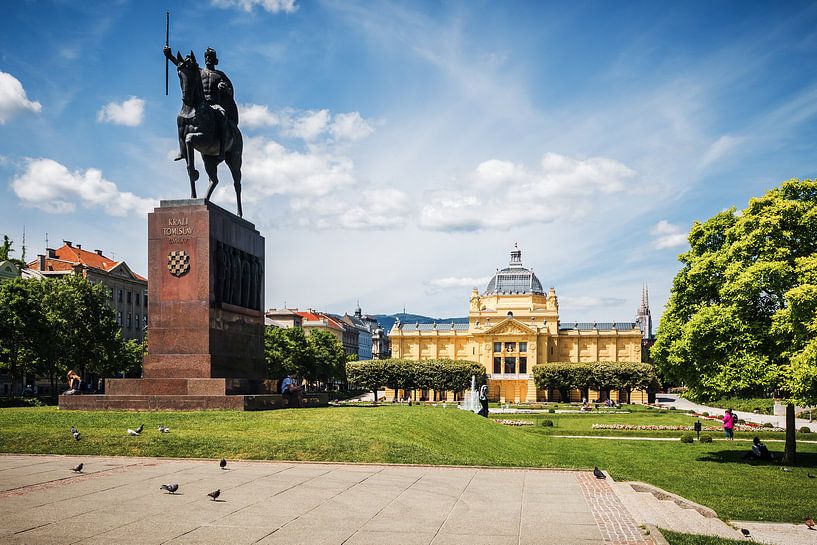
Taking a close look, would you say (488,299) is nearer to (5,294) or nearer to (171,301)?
(5,294)

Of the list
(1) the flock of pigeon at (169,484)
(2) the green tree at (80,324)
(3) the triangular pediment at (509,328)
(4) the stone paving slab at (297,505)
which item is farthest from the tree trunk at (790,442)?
(3) the triangular pediment at (509,328)

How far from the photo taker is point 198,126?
92.2ft

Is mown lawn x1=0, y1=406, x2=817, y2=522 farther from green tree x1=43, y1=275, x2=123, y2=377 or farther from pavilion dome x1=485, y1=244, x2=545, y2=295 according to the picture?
pavilion dome x1=485, y1=244, x2=545, y2=295

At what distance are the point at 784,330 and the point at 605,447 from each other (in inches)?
477

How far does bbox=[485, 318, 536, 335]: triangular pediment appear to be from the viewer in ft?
402

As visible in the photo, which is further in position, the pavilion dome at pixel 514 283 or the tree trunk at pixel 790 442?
the pavilion dome at pixel 514 283

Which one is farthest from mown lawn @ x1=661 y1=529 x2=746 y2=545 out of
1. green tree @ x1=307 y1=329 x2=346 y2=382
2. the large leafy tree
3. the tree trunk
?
green tree @ x1=307 y1=329 x2=346 y2=382

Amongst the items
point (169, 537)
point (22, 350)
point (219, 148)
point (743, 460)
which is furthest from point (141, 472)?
point (22, 350)

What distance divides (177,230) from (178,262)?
117 cm

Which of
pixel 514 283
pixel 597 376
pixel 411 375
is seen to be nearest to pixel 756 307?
pixel 411 375

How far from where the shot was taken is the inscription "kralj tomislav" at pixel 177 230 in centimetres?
2680

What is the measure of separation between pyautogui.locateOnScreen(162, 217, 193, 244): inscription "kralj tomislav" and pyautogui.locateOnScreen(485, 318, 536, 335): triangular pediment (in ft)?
325

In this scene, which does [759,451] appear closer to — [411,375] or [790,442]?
[790,442]

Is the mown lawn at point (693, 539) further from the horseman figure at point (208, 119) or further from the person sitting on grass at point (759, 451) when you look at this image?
the horseman figure at point (208, 119)
